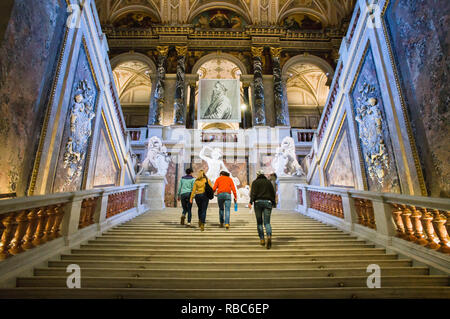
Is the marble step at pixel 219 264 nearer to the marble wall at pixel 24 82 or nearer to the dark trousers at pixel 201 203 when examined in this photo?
the dark trousers at pixel 201 203

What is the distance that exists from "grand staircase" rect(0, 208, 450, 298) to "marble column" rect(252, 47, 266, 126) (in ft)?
27.5

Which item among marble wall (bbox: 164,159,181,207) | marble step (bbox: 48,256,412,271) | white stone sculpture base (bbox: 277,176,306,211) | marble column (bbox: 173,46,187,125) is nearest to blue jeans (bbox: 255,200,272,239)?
marble step (bbox: 48,256,412,271)

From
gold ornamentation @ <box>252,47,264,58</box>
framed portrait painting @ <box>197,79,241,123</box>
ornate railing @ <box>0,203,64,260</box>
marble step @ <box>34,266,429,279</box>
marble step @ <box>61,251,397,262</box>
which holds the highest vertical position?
gold ornamentation @ <box>252,47,264,58</box>

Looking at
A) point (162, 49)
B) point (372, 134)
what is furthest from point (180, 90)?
point (372, 134)

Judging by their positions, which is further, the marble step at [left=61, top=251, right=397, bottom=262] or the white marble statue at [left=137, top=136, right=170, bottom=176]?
the white marble statue at [left=137, top=136, right=170, bottom=176]

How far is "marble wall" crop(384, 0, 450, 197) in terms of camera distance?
3191mm

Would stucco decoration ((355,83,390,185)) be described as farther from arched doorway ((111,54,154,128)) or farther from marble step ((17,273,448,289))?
arched doorway ((111,54,154,128))

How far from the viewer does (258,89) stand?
1180cm

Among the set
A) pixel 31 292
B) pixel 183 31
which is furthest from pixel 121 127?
pixel 183 31

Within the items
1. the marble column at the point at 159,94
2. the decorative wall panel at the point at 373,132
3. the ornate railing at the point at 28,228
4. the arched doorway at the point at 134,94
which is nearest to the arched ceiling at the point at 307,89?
the marble column at the point at 159,94

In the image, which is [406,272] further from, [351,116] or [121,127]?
[121,127]

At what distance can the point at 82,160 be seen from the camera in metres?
5.17
